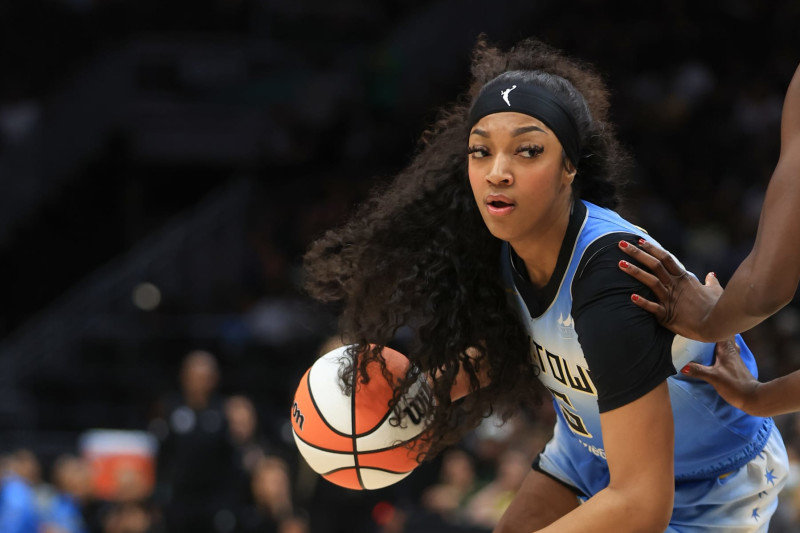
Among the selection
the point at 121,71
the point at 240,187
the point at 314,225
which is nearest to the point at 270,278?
the point at 314,225

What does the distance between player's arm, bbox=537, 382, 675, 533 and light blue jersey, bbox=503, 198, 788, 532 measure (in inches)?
3.7

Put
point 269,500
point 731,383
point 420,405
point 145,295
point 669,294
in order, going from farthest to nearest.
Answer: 1. point 145,295
2. point 269,500
3. point 420,405
4. point 731,383
5. point 669,294

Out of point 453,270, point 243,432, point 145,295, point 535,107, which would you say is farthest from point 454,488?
point 145,295

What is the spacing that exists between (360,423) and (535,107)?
3.76ft

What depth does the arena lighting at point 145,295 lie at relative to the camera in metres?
12.6

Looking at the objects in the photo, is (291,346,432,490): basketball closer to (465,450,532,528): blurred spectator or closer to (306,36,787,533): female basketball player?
(306,36,787,533): female basketball player

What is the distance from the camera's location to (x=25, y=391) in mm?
12180

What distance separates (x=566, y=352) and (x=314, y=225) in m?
9.24

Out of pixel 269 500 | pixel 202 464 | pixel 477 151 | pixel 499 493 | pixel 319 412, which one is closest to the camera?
pixel 477 151

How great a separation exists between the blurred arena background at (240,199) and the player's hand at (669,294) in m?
3.15

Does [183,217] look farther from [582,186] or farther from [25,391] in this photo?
[582,186]

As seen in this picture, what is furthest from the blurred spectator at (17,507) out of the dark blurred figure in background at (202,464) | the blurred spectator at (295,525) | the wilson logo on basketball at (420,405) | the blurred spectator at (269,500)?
the wilson logo on basketball at (420,405)

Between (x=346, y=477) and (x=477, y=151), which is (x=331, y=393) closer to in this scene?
(x=346, y=477)

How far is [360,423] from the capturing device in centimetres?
342
